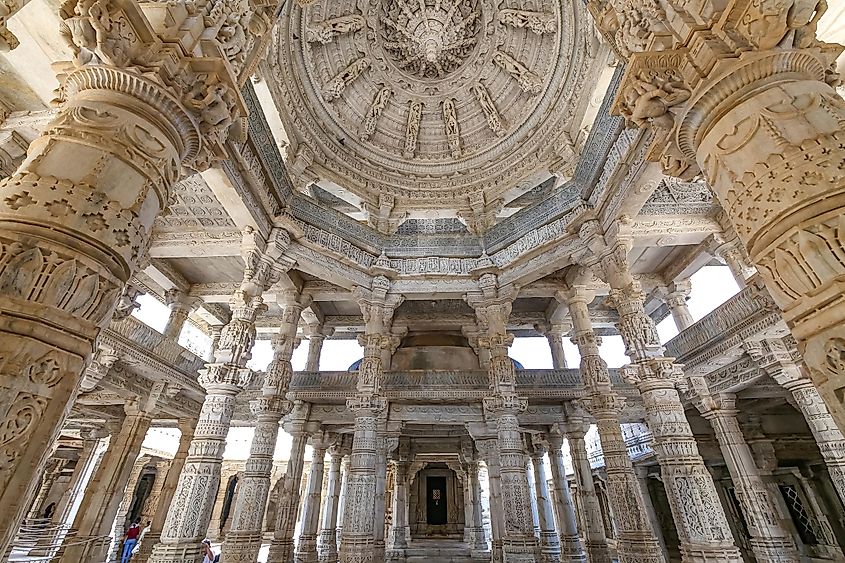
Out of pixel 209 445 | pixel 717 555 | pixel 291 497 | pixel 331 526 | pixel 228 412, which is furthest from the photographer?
pixel 331 526

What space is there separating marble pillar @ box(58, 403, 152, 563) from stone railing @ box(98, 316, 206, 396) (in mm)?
1440

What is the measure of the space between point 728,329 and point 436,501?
1932cm

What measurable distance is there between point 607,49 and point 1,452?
1102 cm

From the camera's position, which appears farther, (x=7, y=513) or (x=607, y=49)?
(x=607, y=49)

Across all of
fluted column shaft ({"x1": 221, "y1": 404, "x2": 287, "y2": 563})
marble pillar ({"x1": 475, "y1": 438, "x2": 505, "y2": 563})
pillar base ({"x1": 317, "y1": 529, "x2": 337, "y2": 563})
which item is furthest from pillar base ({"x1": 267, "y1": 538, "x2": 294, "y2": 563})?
marble pillar ({"x1": 475, "y1": 438, "x2": 505, "y2": 563})

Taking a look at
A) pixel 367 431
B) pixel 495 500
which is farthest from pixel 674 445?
pixel 367 431

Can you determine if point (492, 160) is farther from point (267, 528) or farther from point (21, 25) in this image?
point (267, 528)

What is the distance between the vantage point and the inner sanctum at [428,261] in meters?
2.45

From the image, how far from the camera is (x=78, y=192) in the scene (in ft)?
7.80

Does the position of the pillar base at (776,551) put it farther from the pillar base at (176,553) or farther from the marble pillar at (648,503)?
the pillar base at (176,553)

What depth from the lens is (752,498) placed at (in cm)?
848

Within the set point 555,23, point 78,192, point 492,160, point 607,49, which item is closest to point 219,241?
point 78,192

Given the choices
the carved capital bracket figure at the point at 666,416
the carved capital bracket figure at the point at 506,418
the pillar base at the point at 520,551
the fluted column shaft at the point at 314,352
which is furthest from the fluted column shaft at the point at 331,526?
the carved capital bracket figure at the point at 666,416

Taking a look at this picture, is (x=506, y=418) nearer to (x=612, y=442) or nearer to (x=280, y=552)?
(x=612, y=442)
